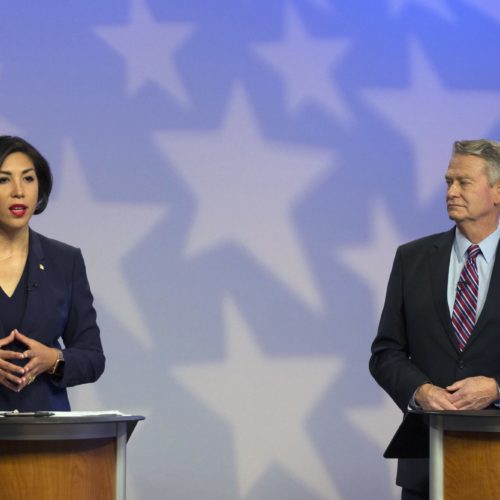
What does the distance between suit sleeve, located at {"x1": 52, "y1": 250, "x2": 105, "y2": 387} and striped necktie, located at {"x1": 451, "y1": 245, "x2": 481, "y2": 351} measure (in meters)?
1.05

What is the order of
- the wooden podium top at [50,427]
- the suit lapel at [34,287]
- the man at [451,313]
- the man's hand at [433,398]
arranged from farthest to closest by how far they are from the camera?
the suit lapel at [34,287]
the man at [451,313]
the man's hand at [433,398]
the wooden podium top at [50,427]

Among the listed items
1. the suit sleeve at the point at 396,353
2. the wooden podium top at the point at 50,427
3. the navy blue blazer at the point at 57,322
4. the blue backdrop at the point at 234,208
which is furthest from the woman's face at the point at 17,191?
the blue backdrop at the point at 234,208

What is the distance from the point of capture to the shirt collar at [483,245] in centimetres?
336

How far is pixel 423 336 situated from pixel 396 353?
0.34ft

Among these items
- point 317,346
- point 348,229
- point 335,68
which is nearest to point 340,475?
point 317,346

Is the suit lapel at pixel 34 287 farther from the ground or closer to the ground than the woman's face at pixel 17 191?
closer to the ground

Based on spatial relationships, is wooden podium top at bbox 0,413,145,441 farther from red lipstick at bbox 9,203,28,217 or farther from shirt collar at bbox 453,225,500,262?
shirt collar at bbox 453,225,500,262

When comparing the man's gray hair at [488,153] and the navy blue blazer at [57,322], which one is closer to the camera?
the navy blue blazer at [57,322]

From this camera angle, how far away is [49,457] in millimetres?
2686

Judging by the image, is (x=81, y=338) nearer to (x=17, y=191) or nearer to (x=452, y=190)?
(x=17, y=191)

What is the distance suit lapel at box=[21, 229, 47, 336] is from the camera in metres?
3.28

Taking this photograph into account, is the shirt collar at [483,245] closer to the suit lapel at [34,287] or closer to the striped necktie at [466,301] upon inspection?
the striped necktie at [466,301]

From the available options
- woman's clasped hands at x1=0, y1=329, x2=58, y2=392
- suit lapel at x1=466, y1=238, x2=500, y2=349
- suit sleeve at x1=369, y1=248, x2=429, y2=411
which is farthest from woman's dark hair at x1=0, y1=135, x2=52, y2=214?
suit lapel at x1=466, y1=238, x2=500, y2=349

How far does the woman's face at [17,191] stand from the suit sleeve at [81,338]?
235mm
